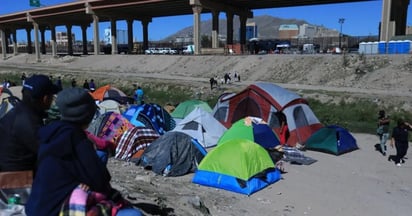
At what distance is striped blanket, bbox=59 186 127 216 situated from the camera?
255 cm

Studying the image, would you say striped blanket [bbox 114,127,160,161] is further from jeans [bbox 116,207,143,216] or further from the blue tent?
jeans [bbox 116,207,143,216]

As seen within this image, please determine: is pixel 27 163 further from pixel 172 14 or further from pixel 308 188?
pixel 172 14

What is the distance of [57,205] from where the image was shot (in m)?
2.60

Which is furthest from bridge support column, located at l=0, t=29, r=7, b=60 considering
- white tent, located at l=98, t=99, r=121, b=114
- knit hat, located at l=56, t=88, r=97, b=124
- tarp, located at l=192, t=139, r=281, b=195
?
knit hat, located at l=56, t=88, r=97, b=124

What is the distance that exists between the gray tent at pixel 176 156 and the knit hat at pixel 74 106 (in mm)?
8445

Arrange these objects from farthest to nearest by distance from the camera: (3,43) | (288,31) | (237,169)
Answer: (288,31) < (3,43) < (237,169)

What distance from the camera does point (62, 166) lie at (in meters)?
2.55

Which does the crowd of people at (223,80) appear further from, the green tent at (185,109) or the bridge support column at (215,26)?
the bridge support column at (215,26)

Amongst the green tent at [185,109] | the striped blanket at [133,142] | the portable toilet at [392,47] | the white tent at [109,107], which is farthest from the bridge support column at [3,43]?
the striped blanket at [133,142]

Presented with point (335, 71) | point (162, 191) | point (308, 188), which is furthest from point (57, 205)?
point (335, 71)

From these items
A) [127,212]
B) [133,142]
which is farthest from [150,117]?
[127,212]

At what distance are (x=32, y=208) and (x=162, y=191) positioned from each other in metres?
6.46

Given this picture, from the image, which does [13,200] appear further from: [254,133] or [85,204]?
[254,133]

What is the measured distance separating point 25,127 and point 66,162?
890 millimetres
